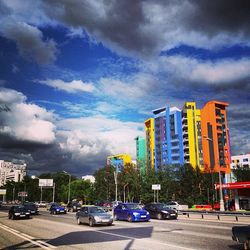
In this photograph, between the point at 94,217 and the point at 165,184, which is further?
the point at 165,184

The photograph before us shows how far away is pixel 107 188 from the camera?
102875 millimetres

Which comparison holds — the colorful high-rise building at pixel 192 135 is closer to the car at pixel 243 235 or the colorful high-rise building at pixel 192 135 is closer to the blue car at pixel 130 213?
the blue car at pixel 130 213

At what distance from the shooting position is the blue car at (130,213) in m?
25.1

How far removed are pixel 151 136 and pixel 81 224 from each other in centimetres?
11210

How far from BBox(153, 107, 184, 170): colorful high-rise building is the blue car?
3498 inches

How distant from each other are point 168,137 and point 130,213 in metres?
96.9

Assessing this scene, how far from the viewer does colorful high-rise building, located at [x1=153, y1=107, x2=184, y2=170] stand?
118125 millimetres

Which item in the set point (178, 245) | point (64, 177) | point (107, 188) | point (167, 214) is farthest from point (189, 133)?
point (178, 245)

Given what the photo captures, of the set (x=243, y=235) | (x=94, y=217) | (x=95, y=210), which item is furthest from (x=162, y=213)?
(x=243, y=235)

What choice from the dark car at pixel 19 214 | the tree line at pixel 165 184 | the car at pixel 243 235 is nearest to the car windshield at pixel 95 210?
the dark car at pixel 19 214

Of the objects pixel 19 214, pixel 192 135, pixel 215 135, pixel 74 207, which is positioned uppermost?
pixel 192 135

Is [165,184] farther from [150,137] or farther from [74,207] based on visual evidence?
[150,137]

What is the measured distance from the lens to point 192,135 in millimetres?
115875

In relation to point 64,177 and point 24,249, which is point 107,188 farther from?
point 24,249
